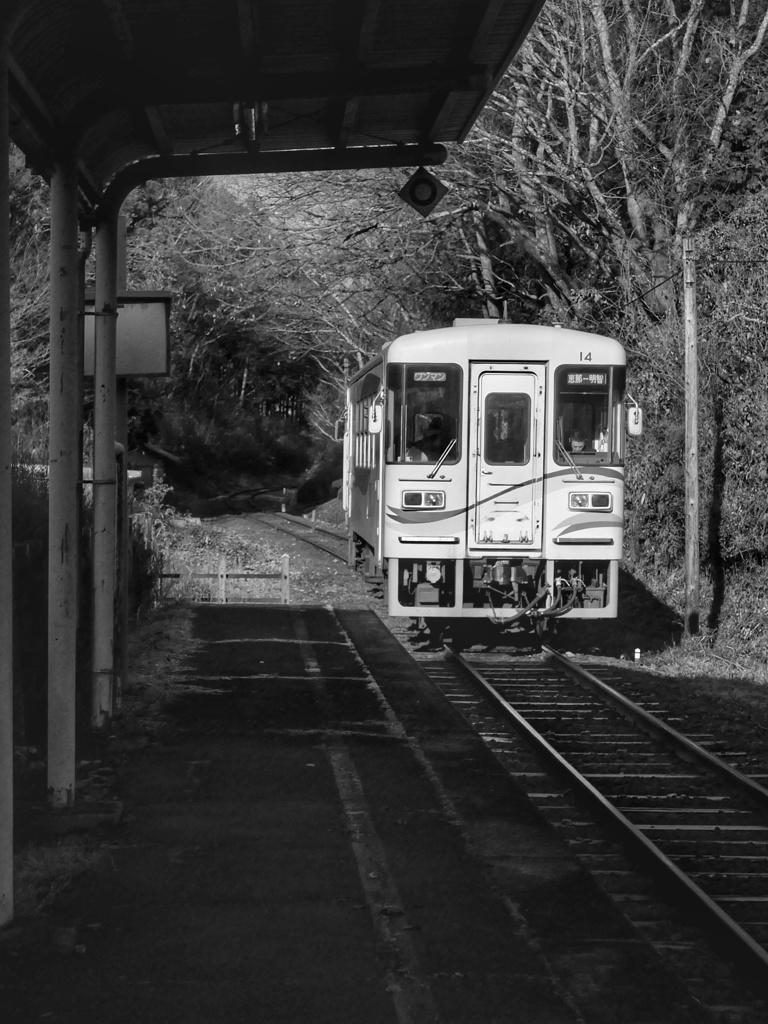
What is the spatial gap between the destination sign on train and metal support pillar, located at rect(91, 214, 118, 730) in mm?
5748

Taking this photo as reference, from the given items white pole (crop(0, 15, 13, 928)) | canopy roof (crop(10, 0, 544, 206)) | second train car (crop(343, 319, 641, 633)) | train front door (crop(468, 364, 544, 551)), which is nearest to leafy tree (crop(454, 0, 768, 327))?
second train car (crop(343, 319, 641, 633))

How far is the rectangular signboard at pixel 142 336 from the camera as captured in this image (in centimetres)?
937

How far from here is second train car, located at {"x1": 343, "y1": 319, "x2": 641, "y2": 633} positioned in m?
13.1

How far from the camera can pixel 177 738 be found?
8734 mm

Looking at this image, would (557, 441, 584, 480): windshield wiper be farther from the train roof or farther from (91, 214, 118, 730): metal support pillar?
(91, 214, 118, 730): metal support pillar

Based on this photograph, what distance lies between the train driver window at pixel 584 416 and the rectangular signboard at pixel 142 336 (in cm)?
504

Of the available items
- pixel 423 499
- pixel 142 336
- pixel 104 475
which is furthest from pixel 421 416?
pixel 104 475

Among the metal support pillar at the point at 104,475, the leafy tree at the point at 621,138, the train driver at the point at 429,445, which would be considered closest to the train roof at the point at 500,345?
the train driver at the point at 429,445

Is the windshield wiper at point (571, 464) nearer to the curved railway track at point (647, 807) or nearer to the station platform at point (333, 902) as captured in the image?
the curved railway track at point (647, 807)

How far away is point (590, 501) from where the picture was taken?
13172 mm

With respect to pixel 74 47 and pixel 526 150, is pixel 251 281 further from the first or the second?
pixel 74 47

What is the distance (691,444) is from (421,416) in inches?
174

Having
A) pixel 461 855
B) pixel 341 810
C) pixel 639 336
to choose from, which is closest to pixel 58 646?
pixel 341 810

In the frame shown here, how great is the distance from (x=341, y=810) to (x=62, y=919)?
2121 mm
